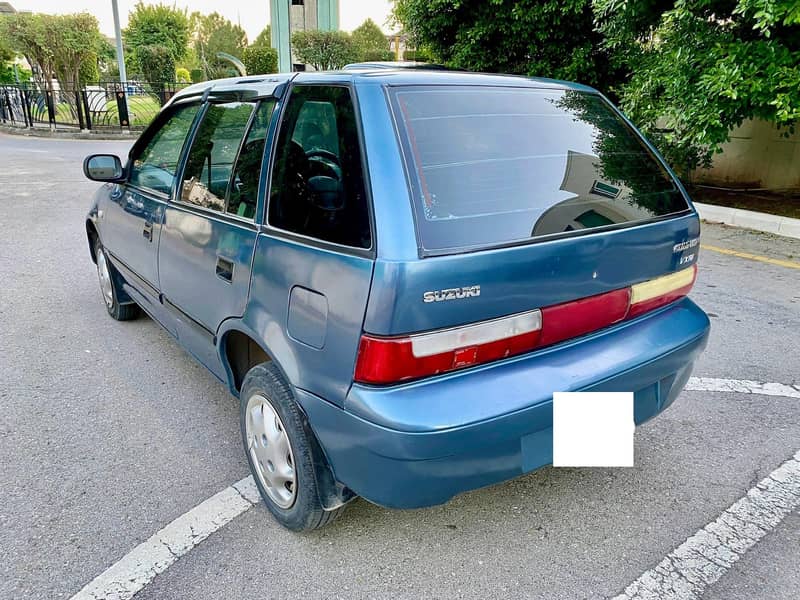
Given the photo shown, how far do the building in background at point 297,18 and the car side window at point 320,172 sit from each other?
34.3 m

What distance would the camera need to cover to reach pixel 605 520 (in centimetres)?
235

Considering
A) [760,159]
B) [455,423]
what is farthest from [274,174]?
[760,159]

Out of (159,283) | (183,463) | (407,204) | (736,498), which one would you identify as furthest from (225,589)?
(736,498)

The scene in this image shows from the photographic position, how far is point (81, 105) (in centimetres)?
1862

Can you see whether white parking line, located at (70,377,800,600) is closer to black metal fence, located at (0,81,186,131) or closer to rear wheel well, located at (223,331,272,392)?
rear wheel well, located at (223,331,272,392)

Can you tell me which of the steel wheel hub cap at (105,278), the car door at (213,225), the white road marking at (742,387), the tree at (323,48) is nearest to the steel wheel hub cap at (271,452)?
the car door at (213,225)

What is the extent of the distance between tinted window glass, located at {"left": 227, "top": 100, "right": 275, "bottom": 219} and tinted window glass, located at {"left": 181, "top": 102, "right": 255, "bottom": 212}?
0.07 m

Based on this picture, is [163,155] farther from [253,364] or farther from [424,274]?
[424,274]

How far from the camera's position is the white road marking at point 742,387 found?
3.29m

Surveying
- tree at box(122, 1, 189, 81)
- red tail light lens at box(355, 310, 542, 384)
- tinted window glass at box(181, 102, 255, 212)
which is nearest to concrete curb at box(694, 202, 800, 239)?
red tail light lens at box(355, 310, 542, 384)

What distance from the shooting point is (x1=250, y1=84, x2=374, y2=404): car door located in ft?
5.90

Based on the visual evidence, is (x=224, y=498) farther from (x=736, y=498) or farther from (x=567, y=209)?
(x=736, y=498)

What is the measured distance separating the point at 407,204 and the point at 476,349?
484 millimetres

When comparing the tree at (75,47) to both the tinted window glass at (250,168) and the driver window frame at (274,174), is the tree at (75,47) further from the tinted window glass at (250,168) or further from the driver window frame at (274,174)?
the driver window frame at (274,174)
